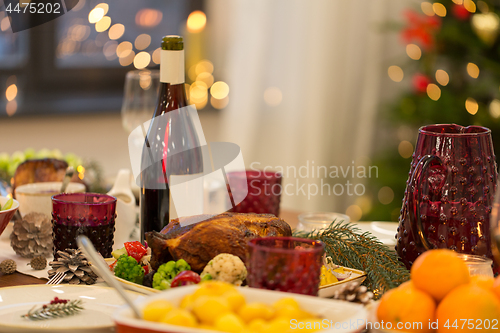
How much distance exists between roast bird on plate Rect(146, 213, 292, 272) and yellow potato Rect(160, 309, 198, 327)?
0.22 m

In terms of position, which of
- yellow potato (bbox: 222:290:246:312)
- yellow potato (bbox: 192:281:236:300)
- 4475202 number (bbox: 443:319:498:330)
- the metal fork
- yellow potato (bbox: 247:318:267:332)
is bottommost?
the metal fork

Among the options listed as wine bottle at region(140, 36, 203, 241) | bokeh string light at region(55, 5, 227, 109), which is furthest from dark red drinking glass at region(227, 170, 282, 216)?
bokeh string light at region(55, 5, 227, 109)

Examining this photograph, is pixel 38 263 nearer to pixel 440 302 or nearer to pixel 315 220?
pixel 315 220

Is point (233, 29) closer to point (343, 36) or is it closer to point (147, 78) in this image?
point (343, 36)

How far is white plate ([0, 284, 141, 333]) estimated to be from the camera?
1.71ft

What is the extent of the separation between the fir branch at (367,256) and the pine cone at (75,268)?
1.04ft

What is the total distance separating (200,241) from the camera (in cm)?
66

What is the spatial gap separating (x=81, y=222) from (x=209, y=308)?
1.27 feet

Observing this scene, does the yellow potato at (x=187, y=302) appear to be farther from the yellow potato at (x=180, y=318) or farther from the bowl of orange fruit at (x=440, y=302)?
the bowl of orange fruit at (x=440, y=302)

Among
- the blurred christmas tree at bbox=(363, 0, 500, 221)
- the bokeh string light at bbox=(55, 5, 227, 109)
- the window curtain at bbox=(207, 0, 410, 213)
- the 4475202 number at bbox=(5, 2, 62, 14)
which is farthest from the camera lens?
the window curtain at bbox=(207, 0, 410, 213)

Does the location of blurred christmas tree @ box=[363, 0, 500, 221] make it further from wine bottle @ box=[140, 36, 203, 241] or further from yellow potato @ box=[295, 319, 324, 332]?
yellow potato @ box=[295, 319, 324, 332]

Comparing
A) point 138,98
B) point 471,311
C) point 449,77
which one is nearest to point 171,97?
point 471,311

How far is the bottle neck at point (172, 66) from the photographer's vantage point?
2.69ft

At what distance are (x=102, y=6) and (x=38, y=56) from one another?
39cm
